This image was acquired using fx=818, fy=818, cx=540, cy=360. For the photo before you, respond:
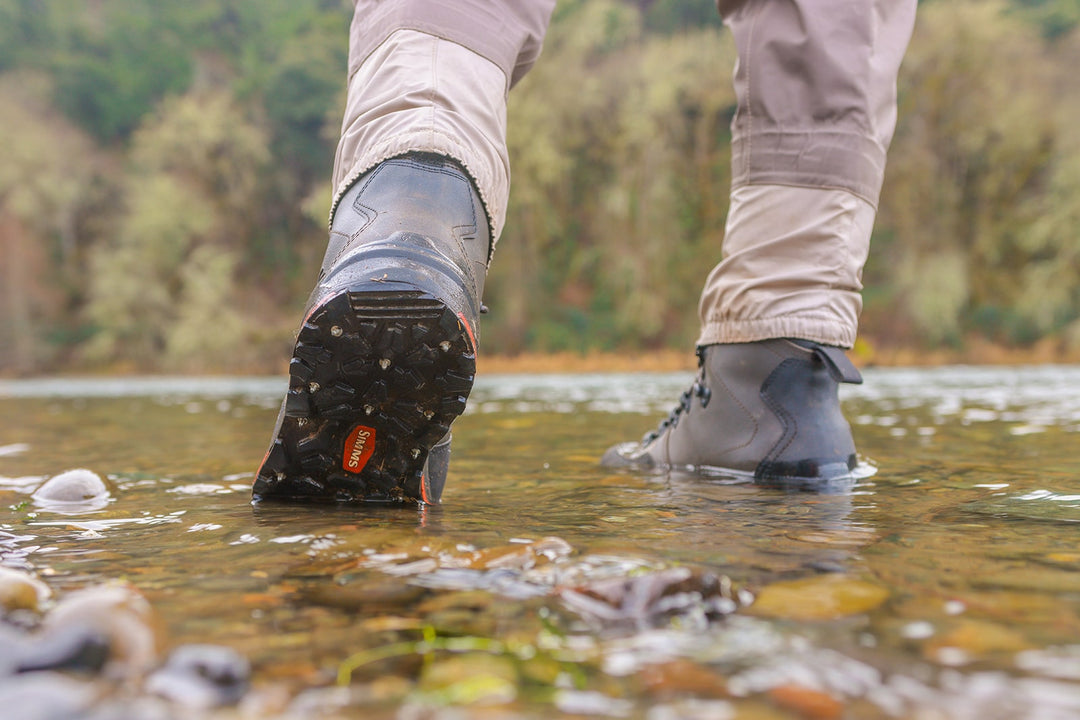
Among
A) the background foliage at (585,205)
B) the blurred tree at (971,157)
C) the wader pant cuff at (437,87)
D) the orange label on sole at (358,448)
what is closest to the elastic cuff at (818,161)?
the wader pant cuff at (437,87)

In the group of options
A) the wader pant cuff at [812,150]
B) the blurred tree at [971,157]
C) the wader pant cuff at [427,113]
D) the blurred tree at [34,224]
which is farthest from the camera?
the blurred tree at [34,224]

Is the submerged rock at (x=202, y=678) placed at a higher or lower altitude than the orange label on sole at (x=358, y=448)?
lower

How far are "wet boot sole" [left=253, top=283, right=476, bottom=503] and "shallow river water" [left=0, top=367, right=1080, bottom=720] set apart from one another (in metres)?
0.07

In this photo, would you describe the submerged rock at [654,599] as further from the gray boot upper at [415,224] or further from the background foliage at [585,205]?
the background foliage at [585,205]

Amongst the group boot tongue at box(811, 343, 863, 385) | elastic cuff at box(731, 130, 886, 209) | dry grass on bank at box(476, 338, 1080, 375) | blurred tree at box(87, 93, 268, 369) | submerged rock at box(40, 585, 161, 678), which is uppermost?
blurred tree at box(87, 93, 268, 369)

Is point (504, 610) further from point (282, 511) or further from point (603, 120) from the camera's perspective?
point (603, 120)

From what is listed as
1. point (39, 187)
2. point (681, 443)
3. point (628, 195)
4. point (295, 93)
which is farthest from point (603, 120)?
point (681, 443)

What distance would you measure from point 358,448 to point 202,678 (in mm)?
784

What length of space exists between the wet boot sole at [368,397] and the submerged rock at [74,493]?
0.39 m

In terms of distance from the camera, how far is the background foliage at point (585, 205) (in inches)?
813

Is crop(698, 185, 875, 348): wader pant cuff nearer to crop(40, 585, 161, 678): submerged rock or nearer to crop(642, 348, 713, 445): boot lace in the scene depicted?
crop(642, 348, 713, 445): boot lace

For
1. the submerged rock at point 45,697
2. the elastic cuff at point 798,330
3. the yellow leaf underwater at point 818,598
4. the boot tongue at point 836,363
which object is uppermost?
the elastic cuff at point 798,330

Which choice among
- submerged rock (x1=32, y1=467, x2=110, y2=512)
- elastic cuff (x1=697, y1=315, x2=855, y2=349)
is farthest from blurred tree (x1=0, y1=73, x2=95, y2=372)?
elastic cuff (x1=697, y1=315, x2=855, y2=349)

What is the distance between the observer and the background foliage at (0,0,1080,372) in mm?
20656
